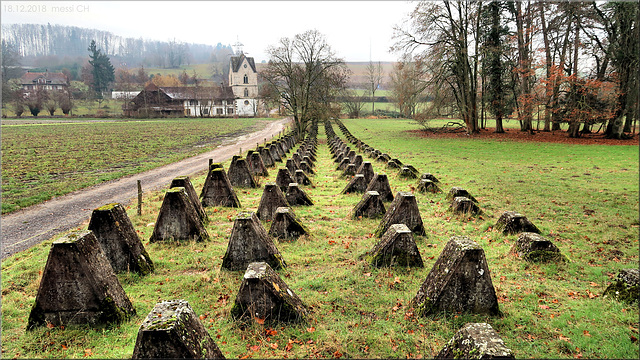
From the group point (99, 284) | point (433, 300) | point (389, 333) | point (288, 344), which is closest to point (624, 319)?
point (433, 300)

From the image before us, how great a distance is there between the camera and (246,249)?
6.41 m

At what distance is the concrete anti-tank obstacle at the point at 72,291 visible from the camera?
4473 mm

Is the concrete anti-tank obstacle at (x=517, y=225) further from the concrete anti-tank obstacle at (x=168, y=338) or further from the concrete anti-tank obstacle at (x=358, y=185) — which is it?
the concrete anti-tank obstacle at (x=168, y=338)

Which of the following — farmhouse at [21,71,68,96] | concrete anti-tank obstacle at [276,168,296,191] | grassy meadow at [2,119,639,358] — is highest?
farmhouse at [21,71,68,96]

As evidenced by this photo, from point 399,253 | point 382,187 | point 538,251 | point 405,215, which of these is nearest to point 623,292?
point 538,251

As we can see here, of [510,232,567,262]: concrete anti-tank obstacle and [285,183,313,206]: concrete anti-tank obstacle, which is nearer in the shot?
[510,232,567,262]: concrete anti-tank obstacle

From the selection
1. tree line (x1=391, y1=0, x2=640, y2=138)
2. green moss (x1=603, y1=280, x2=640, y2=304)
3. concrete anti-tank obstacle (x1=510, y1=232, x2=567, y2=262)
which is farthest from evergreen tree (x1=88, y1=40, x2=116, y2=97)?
green moss (x1=603, y1=280, x2=640, y2=304)

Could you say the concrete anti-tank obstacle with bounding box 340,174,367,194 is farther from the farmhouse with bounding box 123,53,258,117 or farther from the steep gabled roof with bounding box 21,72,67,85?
the steep gabled roof with bounding box 21,72,67,85

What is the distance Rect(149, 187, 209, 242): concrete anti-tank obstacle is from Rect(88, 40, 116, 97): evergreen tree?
99462 mm

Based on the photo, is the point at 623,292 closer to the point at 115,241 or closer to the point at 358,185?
the point at 115,241

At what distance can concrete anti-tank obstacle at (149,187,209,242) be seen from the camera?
7738mm

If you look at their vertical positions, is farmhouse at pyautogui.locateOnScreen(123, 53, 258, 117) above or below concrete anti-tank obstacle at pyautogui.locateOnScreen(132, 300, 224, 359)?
above

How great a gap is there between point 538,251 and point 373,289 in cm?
331

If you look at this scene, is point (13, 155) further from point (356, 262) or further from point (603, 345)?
point (603, 345)
